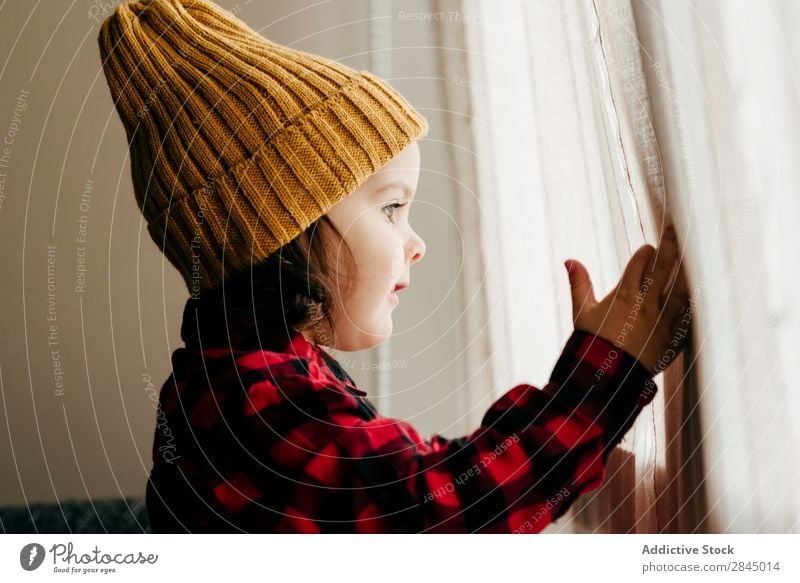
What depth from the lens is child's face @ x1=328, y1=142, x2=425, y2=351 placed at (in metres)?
0.44

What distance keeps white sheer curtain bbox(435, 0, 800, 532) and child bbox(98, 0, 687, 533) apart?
0.03 meters

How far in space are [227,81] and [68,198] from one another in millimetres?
190

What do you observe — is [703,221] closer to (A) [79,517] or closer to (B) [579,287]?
(B) [579,287]

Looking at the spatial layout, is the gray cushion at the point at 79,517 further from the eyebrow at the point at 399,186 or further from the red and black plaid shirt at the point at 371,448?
the eyebrow at the point at 399,186

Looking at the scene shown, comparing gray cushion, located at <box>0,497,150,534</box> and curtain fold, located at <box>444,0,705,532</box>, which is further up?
curtain fold, located at <box>444,0,705,532</box>

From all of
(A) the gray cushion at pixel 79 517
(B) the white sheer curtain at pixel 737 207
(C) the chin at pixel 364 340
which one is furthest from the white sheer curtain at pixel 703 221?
(A) the gray cushion at pixel 79 517

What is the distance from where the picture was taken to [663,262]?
435 millimetres

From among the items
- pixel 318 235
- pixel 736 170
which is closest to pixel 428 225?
pixel 318 235

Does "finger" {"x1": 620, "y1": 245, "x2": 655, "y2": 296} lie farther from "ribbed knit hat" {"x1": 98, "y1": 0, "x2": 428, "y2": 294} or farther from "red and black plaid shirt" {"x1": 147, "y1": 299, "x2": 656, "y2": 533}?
"ribbed knit hat" {"x1": 98, "y1": 0, "x2": 428, "y2": 294}

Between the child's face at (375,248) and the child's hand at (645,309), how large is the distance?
0.12m

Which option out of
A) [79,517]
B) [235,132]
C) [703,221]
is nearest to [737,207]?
[703,221]

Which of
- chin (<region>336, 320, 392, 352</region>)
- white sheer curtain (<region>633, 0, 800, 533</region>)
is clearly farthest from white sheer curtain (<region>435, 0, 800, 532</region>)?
chin (<region>336, 320, 392, 352</region>)

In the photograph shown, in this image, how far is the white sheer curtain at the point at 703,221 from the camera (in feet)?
1.42
